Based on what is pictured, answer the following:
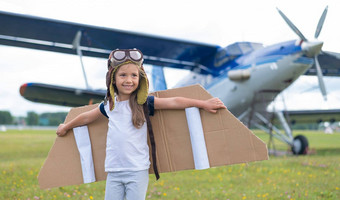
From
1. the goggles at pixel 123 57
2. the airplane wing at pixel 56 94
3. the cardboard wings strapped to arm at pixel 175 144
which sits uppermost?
the airplane wing at pixel 56 94

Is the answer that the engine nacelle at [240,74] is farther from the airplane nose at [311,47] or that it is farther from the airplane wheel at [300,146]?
the airplane wheel at [300,146]

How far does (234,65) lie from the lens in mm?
8086

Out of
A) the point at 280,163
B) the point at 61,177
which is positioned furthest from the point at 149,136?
the point at 280,163

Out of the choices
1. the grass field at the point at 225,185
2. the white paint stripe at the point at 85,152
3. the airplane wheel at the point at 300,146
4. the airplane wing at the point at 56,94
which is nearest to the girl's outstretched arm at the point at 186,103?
the white paint stripe at the point at 85,152

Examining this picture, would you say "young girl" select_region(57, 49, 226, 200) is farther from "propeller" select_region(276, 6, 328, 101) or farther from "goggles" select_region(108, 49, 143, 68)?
"propeller" select_region(276, 6, 328, 101)

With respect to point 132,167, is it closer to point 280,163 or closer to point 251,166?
point 251,166

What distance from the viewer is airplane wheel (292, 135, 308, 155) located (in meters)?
7.94

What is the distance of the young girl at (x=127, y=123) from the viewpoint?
178 cm

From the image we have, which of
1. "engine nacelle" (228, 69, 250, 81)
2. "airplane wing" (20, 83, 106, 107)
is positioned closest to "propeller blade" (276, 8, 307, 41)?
"engine nacelle" (228, 69, 250, 81)

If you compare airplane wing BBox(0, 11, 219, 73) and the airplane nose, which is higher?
airplane wing BBox(0, 11, 219, 73)

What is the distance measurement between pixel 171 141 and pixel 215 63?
284 inches

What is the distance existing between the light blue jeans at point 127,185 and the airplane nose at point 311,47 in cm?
618

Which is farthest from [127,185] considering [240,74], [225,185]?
[240,74]

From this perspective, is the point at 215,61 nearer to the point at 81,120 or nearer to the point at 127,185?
the point at 81,120
